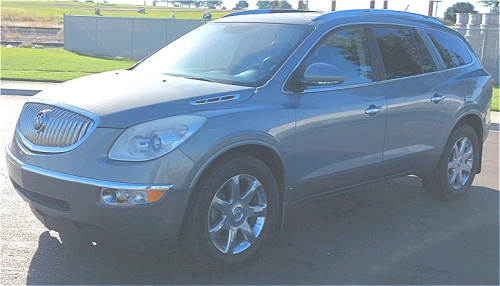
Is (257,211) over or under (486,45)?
under

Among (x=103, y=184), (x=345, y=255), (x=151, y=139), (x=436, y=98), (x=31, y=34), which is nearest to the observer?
(x=103, y=184)

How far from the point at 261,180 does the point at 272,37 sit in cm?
138

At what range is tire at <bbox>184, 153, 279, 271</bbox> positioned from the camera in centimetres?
421

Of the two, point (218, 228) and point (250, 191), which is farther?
point (250, 191)

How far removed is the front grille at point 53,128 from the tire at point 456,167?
3.95 metres

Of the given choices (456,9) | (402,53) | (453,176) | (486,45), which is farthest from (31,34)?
(402,53)

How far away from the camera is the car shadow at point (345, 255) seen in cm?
437

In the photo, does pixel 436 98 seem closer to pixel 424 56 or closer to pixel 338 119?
pixel 424 56

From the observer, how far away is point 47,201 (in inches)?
164

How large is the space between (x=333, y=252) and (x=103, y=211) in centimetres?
197

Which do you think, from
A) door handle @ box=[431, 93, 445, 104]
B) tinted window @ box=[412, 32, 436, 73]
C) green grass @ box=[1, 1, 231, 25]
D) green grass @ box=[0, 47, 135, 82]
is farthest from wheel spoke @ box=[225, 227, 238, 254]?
green grass @ box=[1, 1, 231, 25]

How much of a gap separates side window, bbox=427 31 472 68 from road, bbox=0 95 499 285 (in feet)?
5.00

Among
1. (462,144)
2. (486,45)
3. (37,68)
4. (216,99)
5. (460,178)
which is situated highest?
(216,99)

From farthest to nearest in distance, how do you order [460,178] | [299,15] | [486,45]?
1. [486,45]
2. [460,178]
3. [299,15]
